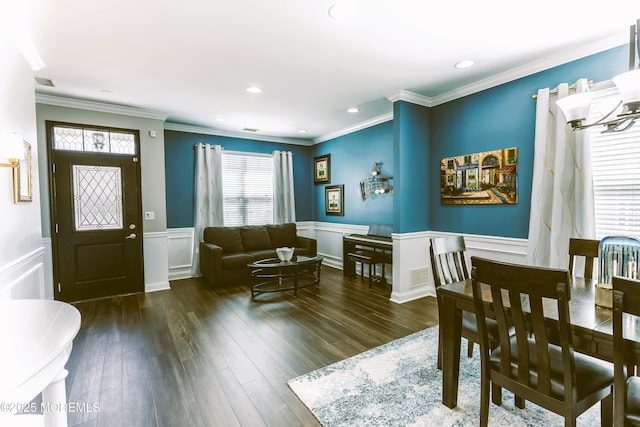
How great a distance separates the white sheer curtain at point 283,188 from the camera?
242 inches

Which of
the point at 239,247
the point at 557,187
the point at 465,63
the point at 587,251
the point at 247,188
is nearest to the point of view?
the point at 587,251

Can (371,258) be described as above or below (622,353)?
below

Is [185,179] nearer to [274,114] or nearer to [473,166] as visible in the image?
[274,114]

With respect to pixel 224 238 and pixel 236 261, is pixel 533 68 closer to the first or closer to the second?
pixel 236 261

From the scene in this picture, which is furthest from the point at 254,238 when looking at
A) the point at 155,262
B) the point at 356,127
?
the point at 356,127

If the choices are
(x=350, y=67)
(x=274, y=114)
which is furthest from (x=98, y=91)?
(x=350, y=67)

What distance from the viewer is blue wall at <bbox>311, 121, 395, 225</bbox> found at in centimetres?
491

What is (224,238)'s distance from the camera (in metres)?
5.16

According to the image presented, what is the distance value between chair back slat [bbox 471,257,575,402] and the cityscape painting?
6.74ft

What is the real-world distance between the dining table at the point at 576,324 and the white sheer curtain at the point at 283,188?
4571mm

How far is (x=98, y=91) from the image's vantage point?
3611mm

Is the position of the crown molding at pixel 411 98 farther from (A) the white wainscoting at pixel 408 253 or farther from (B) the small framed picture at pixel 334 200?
(B) the small framed picture at pixel 334 200

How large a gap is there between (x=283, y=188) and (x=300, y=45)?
3.79 meters

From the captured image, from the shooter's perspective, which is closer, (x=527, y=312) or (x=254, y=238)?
(x=527, y=312)
